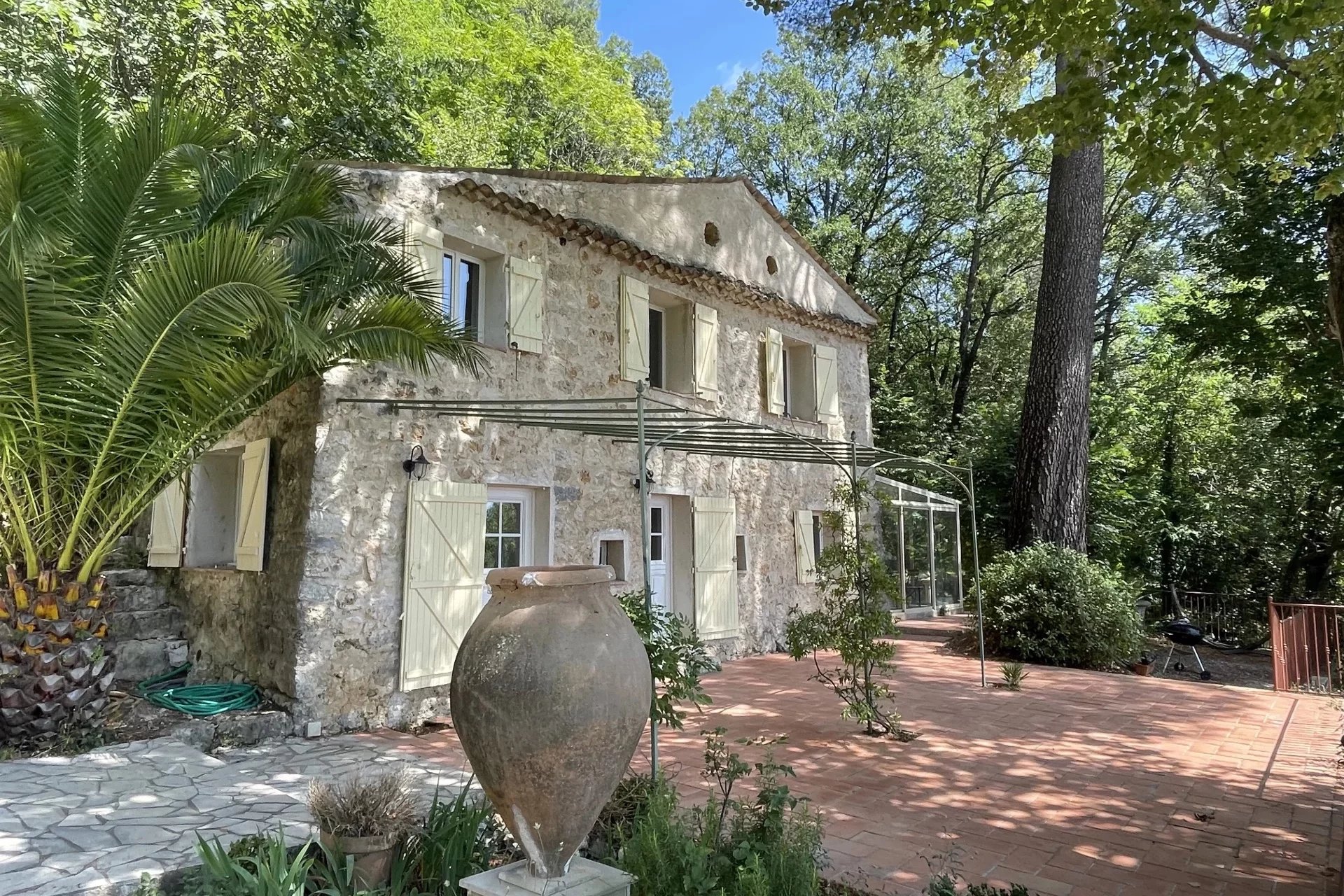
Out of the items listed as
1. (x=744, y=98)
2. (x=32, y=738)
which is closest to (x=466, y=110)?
(x=744, y=98)

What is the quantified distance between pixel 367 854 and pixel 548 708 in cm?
98

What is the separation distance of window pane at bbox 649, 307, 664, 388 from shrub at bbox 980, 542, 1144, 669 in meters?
4.65

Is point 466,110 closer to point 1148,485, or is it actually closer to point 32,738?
point 32,738

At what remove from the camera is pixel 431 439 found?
246 inches

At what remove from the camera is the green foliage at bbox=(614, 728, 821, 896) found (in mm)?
2609

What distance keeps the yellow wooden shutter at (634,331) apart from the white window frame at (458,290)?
155 cm

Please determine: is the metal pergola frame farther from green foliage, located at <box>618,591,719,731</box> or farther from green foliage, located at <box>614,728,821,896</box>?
green foliage, located at <box>614,728,821,896</box>

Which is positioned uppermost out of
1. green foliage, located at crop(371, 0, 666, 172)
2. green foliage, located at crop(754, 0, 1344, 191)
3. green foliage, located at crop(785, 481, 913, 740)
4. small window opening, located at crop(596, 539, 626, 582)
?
green foliage, located at crop(371, 0, 666, 172)

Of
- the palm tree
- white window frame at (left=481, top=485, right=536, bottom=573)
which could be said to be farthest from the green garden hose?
white window frame at (left=481, top=485, right=536, bottom=573)

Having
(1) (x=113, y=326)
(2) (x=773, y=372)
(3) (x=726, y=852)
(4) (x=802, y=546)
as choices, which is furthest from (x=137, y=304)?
(4) (x=802, y=546)

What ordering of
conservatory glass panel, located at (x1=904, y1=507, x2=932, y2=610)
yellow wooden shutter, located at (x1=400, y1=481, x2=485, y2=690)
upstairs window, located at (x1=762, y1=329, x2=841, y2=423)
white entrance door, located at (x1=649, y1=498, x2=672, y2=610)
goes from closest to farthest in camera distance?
yellow wooden shutter, located at (x1=400, y1=481, x2=485, y2=690), white entrance door, located at (x1=649, y1=498, x2=672, y2=610), upstairs window, located at (x1=762, y1=329, x2=841, y2=423), conservatory glass panel, located at (x1=904, y1=507, x2=932, y2=610)

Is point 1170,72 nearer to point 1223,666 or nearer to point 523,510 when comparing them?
point 523,510

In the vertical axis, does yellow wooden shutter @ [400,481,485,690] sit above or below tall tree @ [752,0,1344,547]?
below

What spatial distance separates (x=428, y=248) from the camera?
633 cm
